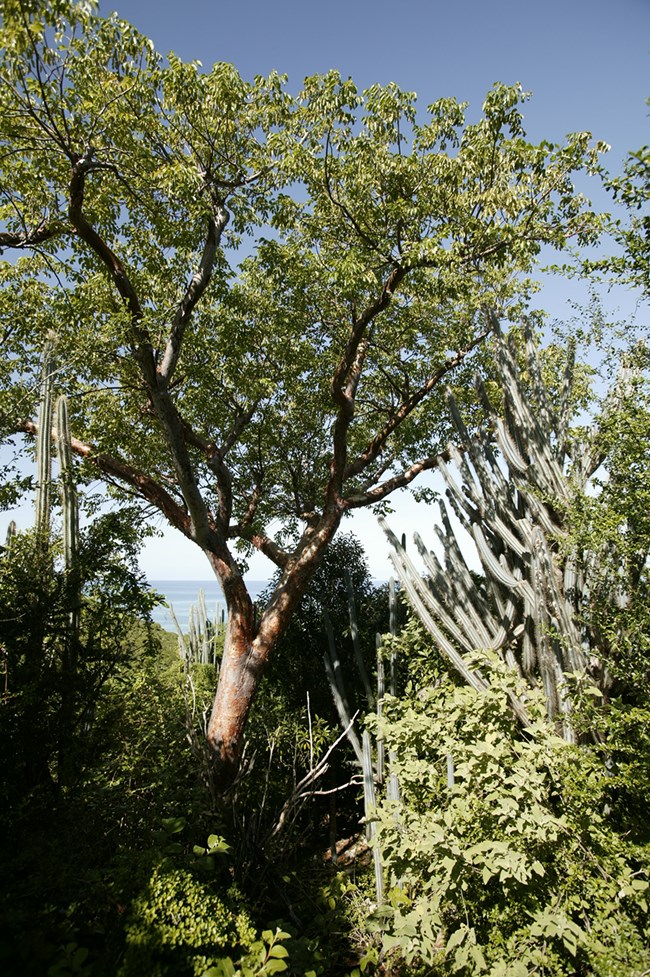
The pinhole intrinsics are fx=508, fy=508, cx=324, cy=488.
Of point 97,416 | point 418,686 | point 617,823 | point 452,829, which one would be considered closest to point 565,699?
point 617,823

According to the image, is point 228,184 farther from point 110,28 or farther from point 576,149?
point 576,149

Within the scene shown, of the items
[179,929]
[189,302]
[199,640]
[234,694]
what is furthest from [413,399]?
[199,640]

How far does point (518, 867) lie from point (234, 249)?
661cm

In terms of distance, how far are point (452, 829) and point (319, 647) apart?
4559 mm

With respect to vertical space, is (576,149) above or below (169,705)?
above

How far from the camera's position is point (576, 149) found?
538 cm

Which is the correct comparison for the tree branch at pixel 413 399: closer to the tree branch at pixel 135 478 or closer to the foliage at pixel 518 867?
the tree branch at pixel 135 478

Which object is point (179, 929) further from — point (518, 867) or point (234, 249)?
point (234, 249)

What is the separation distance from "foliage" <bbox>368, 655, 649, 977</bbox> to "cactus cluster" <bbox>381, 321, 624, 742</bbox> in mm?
713

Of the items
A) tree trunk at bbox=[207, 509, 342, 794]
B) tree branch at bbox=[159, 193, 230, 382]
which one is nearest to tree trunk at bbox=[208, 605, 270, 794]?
tree trunk at bbox=[207, 509, 342, 794]

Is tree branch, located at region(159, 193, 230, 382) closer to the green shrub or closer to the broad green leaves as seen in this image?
Result: the broad green leaves

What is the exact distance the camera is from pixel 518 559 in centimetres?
526

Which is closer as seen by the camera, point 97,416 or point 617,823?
point 617,823

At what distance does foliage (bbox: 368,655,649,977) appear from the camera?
8.80 ft
